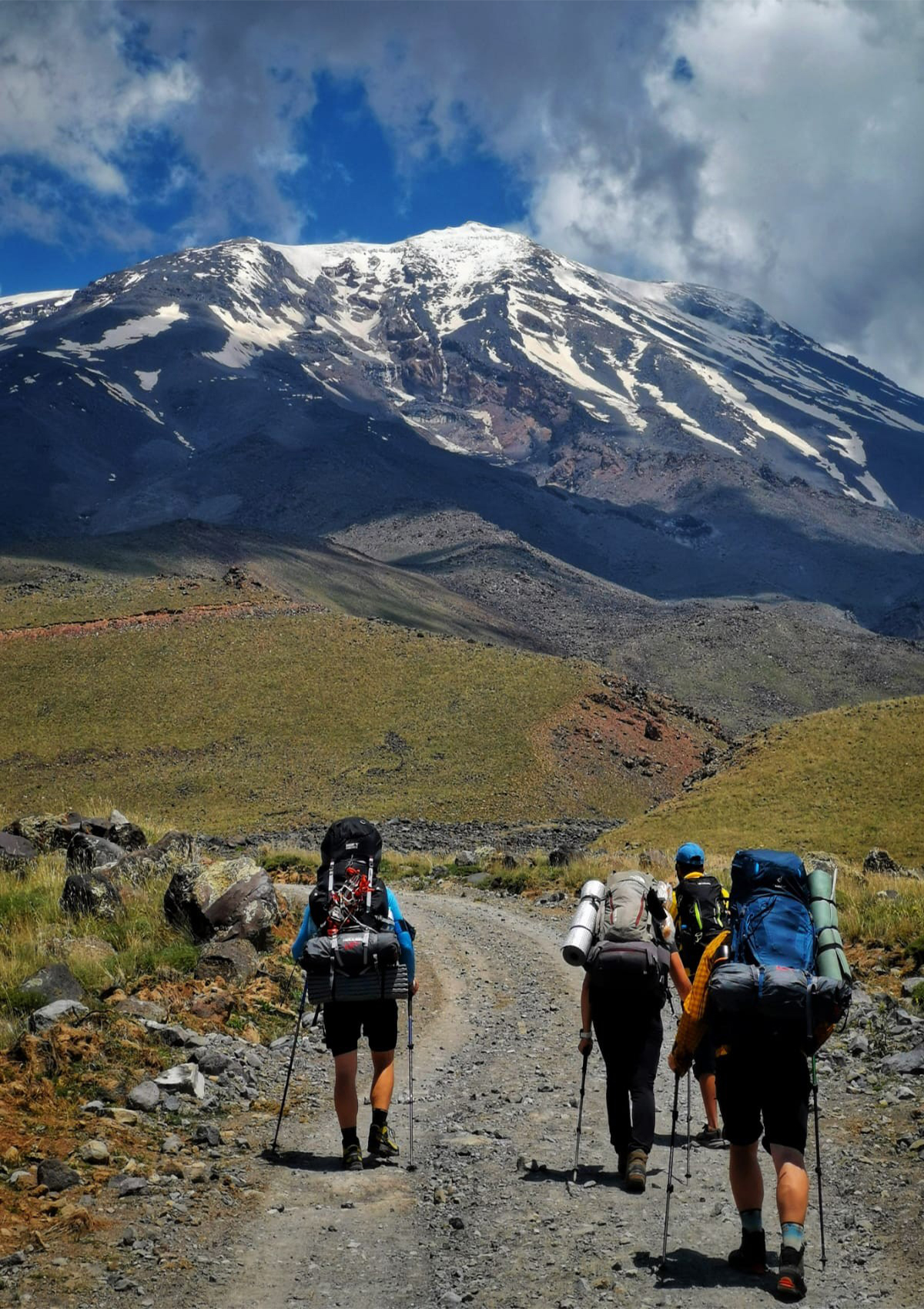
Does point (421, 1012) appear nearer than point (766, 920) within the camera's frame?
No

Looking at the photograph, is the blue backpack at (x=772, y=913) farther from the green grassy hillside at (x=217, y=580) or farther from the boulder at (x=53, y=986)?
the green grassy hillside at (x=217, y=580)

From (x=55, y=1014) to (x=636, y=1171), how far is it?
5.31m

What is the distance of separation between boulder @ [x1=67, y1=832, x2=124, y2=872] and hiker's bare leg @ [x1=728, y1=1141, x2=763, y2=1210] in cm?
1254

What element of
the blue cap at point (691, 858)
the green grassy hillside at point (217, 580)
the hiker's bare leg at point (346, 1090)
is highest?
the green grassy hillside at point (217, 580)

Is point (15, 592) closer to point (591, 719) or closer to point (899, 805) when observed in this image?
point (591, 719)

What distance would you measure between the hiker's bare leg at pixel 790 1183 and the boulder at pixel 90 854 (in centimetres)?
1282

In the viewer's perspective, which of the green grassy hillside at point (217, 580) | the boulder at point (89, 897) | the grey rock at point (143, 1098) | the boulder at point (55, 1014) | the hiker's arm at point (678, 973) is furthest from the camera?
the green grassy hillside at point (217, 580)

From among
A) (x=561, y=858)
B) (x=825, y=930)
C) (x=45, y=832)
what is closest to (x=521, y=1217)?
(x=825, y=930)

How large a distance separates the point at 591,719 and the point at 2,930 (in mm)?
52554

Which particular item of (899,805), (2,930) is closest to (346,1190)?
(2,930)

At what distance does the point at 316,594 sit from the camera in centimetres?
12375

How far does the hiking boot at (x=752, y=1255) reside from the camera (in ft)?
21.1

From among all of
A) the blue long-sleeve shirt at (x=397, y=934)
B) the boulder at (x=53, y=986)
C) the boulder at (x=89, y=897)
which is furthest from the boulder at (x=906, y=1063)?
the boulder at (x=89, y=897)

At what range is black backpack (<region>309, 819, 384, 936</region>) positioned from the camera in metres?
8.51
